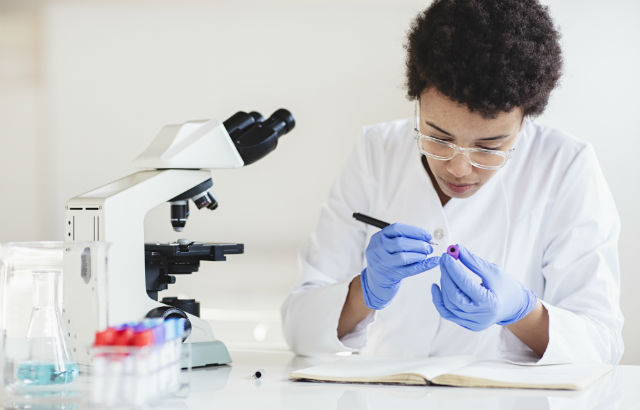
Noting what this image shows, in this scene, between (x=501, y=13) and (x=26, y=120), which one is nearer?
(x=501, y=13)

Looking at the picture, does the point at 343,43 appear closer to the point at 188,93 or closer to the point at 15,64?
the point at 188,93

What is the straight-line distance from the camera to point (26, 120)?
343 centimetres

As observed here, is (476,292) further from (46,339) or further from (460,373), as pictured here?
(46,339)

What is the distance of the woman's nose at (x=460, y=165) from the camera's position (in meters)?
1.84

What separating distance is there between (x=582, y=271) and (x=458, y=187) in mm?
396

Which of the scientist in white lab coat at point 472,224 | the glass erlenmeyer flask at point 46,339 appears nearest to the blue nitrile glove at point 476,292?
the scientist in white lab coat at point 472,224

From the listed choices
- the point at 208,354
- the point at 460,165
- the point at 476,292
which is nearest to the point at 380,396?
the point at 476,292

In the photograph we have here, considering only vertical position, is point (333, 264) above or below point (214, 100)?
below

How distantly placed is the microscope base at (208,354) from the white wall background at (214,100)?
1386 millimetres

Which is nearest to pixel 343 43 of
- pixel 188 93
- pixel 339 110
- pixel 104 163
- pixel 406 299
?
pixel 339 110

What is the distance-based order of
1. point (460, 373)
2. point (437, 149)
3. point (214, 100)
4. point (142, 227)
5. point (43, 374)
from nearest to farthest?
point (43, 374), point (460, 373), point (142, 227), point (437, 149), point (214, 100)

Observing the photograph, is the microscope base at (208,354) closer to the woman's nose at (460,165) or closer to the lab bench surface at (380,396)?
the lab bench surface at (380,396)

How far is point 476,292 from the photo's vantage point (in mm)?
1672

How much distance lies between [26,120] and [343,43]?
1520mm
